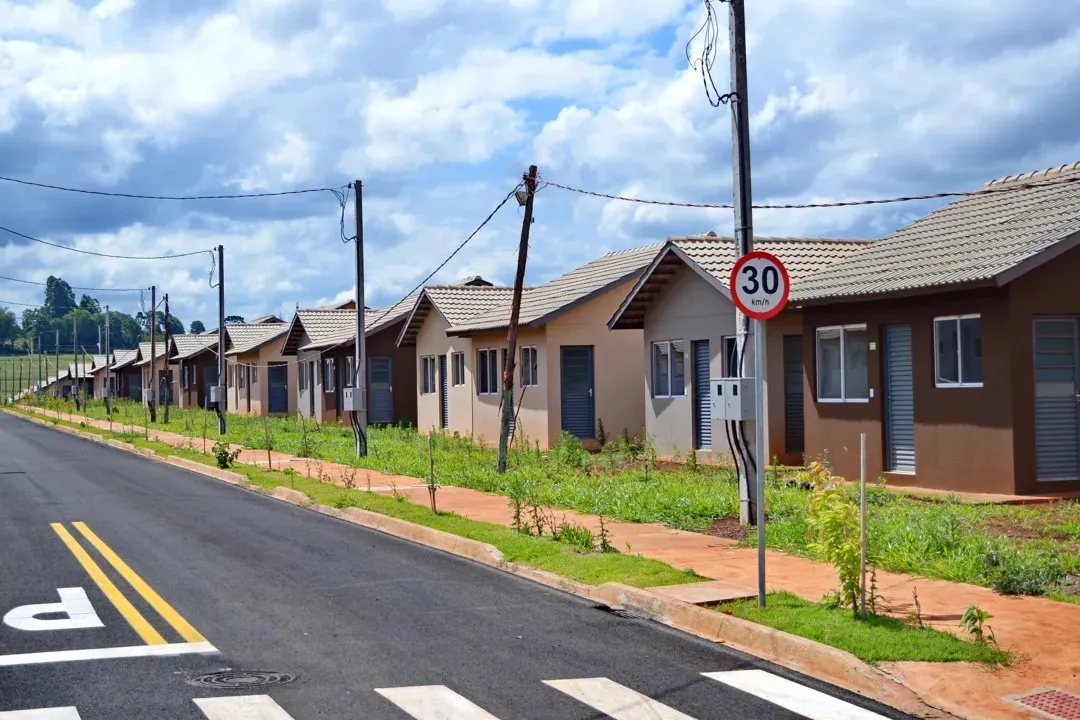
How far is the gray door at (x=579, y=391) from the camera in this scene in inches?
1169

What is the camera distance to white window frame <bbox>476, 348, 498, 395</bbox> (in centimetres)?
3309

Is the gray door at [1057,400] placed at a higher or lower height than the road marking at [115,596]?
higher

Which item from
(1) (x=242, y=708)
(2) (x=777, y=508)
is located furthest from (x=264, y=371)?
(1) (x=242, y=708)

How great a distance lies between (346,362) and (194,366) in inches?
1272

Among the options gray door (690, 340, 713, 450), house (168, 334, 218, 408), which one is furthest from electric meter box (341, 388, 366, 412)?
house (168, 334, 218, 408)

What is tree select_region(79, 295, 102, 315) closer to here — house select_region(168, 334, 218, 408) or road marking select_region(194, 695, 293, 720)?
house select_region(168, 334, 218, 408)

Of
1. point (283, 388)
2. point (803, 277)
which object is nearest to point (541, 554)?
point (803, 277)

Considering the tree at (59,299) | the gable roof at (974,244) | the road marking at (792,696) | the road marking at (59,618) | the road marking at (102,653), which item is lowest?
the road marking at (792,696)

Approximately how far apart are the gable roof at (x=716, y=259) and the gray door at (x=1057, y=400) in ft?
18.5

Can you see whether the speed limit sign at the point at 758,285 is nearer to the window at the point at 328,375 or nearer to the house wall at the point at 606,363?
the house wall at the point at 606,363

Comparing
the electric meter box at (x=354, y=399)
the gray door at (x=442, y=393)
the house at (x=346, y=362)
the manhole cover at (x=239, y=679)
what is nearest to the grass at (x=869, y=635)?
the manhole cover at (x=239, y=679)

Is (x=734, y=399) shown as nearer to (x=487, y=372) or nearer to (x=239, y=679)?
(x=239, y=679)

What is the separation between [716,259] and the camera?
924 inches

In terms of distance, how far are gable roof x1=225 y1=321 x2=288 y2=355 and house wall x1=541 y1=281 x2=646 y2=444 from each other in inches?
1181
